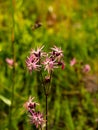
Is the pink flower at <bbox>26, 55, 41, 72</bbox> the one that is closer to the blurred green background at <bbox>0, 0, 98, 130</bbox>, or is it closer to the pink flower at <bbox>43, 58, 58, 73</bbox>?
the pink flower at <bbox>43, 58, 58, 73</bbox>

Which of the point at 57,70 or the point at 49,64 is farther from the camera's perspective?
the point at 57,70

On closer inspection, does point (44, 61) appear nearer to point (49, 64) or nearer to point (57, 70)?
point (49, 64)

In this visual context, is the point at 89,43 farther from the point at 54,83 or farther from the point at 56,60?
the point at 56,60

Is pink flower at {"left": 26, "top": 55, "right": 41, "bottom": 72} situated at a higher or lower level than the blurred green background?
lower

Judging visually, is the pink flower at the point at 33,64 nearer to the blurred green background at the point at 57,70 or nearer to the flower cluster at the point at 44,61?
the flower cluster at the point at 44,61

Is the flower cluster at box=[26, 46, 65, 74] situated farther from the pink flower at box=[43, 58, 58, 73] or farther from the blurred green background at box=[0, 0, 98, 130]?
the blurred green background at box=[0, 0, 98, 130]

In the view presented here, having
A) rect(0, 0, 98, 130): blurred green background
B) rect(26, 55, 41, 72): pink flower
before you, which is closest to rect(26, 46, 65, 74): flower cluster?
rect(26, 55, 41, 72): pink flower

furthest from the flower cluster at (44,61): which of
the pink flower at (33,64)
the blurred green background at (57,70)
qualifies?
the blurred green background at (57,70)

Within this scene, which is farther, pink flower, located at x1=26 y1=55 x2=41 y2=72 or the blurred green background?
the blurred green background

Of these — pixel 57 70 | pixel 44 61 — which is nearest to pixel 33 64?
pixel 44 61

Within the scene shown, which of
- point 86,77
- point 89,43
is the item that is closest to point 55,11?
point 89,43

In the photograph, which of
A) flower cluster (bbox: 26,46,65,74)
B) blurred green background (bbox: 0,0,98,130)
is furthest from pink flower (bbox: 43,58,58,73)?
blurred green background (bbox: 0,0,98,130)
